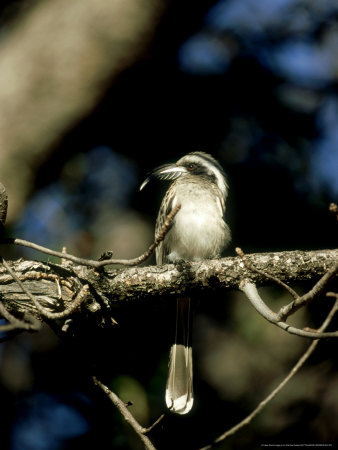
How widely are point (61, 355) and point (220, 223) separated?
1.56 meters

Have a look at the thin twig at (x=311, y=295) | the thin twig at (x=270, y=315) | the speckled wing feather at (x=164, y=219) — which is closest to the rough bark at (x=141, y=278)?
the thin twig at (x=270, y=315)

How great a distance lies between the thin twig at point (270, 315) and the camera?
6.86 ft

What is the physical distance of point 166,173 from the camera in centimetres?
497

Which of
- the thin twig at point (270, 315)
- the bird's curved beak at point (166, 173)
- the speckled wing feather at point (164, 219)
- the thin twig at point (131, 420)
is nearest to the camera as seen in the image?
the thin twig at point (270, 315)

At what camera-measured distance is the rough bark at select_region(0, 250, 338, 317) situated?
3014mm

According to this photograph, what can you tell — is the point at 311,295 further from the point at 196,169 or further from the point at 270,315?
the point at 196,169

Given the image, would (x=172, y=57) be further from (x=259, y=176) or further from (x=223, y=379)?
(x=223, y=379)

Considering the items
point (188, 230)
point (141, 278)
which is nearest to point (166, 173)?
point (188, 230)

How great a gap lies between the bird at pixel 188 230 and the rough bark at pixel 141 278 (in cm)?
79

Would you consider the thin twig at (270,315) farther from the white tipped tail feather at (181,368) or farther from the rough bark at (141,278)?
the white tipped tail feather at (181,368)

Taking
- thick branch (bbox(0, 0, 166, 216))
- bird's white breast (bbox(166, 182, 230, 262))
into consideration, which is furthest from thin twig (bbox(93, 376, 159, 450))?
thick branch (bbox(0, 0, 166, 216))

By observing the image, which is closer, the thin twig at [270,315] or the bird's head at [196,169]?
the thin twig at [270,315]

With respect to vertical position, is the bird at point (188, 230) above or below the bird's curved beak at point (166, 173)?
below

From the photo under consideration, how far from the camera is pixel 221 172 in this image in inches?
196
